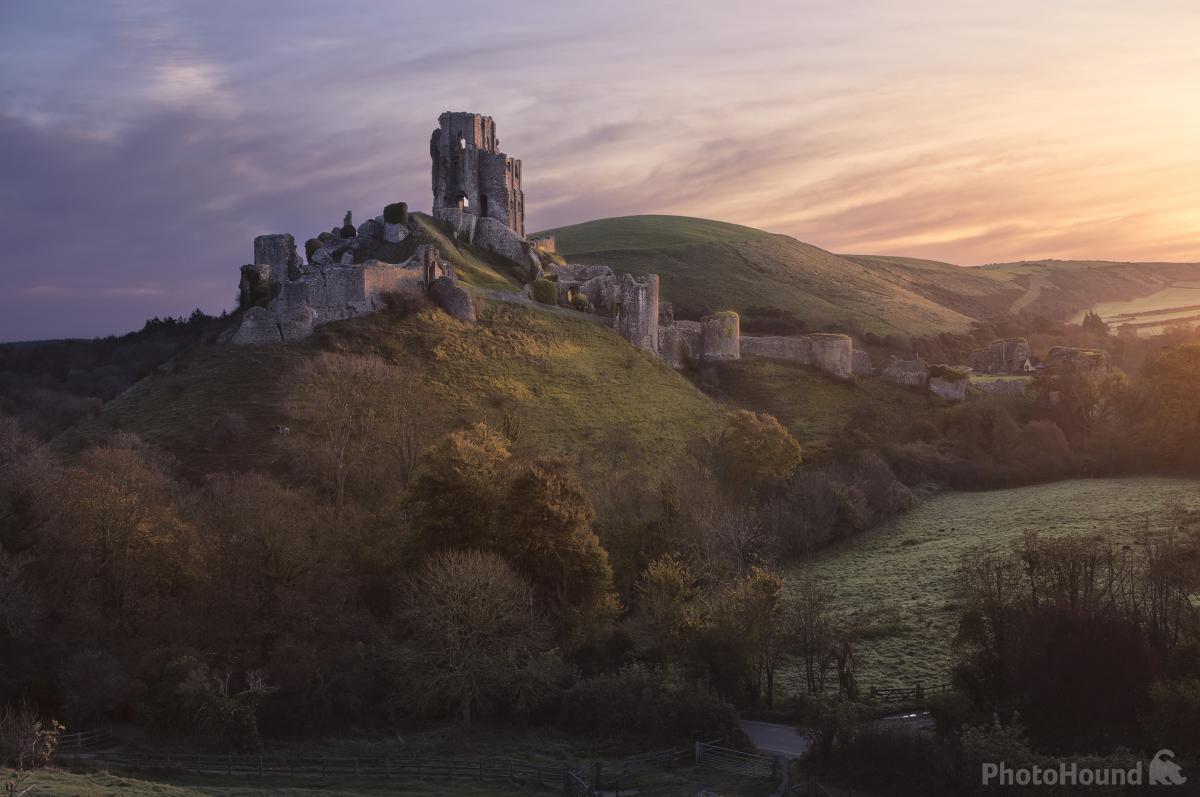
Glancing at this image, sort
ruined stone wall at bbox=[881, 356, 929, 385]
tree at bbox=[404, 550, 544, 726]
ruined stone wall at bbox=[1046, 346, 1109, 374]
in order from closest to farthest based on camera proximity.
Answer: tree at bbox=[404, 550, 544, 726] < ruined stone wall at bbox=[881, 356, 929, 385] < ruined stone wall at bbox=[1046, 346, 1109, 374]

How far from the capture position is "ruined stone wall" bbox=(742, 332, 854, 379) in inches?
3132

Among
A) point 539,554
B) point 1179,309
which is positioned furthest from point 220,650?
point 1179,309

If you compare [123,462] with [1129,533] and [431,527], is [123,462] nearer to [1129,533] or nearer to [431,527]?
[431,527]

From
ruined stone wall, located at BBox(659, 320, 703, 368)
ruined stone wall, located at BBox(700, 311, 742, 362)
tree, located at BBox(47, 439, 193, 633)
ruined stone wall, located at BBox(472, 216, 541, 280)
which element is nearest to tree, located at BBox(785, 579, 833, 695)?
tree, located at BBox(47, 439, 193, 633)

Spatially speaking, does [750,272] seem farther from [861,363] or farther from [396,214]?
[396,214]

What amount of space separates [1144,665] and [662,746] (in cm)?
1262

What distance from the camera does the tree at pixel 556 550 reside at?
3606 centimetres

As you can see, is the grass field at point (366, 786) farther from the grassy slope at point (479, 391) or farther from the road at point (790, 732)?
the grassy slope at point (479, 391)

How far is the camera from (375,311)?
2328 inches

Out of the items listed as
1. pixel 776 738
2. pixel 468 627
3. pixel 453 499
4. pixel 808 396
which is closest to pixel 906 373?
pixel 808 396

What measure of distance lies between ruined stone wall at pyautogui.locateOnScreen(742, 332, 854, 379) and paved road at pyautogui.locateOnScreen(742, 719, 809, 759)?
51.4 metres

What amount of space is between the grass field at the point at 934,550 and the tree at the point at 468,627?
10.7m

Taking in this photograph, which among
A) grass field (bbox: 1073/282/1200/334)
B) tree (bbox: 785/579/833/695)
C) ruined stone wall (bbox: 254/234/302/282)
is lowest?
tree (bbox: 785/579/833/695)

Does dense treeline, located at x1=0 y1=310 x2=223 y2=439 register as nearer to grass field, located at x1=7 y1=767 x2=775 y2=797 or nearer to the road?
grass field, located at x1=7 y1=767 x2=775 y2=797
